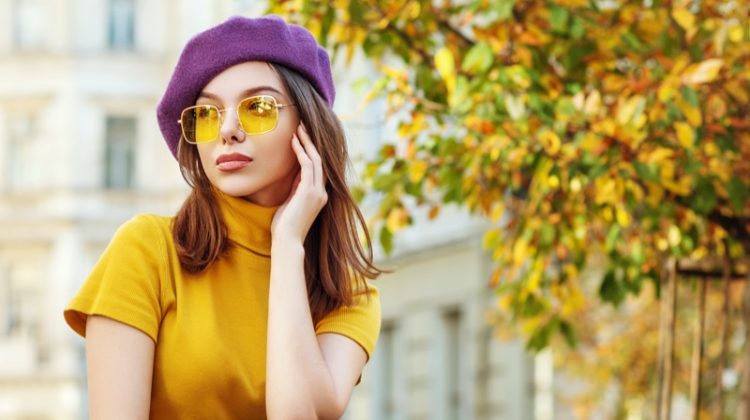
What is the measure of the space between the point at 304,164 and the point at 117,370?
1.79 ft

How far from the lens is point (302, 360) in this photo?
140 inches

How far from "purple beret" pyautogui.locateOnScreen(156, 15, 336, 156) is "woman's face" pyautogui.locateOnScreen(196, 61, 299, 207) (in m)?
0.02

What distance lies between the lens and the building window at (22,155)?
43531 mm

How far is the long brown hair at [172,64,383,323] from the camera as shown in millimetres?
3672

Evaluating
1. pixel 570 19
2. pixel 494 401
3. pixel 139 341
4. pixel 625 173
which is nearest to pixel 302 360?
pixel 139 341

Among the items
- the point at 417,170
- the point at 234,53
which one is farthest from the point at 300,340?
the point at 417,170

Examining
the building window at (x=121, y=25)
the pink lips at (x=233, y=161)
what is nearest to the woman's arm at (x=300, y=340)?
the pink lips at (x=233, y=161)

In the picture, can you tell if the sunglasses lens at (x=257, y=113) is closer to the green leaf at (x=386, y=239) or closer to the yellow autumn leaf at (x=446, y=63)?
the yellow autumn leaf at (x=446, y=63)

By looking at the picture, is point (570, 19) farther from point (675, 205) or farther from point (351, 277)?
point (351, 277)

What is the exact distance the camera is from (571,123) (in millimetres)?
8516

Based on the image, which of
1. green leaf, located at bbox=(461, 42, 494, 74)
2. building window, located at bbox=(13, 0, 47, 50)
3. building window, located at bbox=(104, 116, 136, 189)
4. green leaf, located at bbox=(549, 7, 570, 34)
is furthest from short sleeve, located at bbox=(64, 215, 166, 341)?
building window, located at bbox=(13, 0, 47, 50)

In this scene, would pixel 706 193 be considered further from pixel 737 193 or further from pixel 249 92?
pixel 249 92

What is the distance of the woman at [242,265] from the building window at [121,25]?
41.0 m

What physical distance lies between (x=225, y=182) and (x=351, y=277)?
337mm
